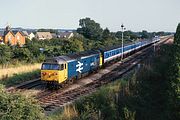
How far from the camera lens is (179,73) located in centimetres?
2317

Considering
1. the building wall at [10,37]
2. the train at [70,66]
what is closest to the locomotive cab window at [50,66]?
the train at [70,66]

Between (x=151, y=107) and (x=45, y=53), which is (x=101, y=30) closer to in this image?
(x=45, y=53)

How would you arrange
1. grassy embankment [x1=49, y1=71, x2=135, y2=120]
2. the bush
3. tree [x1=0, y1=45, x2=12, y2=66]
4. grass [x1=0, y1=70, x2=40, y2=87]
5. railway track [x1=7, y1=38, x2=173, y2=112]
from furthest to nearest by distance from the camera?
tree [x1=0, y1=45, x2=12, y2=66], grass [x1=0, y1=70, x2=40, y2=87], railway track [x1=7, y1=38, x2=173, y2=112], grassy embankment [x1=49, y1=71, x2=135, y2=120], the bush

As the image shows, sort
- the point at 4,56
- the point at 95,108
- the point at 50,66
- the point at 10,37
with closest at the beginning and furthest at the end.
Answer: the point at 95,108 → the point at 50,66 → the point at 4,56 → the point at 10,37

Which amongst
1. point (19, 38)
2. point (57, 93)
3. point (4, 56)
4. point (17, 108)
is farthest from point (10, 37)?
point (17, 108)

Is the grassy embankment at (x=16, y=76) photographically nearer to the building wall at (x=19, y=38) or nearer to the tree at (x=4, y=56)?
the tree at (x=4, y=56)

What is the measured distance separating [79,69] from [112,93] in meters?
9.63

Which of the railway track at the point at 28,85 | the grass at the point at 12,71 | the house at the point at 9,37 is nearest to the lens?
the railway track at the point at 28,85

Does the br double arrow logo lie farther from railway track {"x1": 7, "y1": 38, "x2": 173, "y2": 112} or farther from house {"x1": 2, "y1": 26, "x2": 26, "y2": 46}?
house {"x1": 2, "y1": 26, "x2": 26, "y2": 46}

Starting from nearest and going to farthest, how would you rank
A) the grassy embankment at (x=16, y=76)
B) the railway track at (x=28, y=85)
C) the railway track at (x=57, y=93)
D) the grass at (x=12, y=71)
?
the railway track at (x=57, y=93) → the railway track at (x=28, y=85) → the grassy embankment at (x=16, y=76) → the grass at (x=12, y=71)

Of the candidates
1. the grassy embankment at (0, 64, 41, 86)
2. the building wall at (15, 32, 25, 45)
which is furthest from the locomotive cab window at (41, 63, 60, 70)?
the building wall at (15, 32, 25, 45)

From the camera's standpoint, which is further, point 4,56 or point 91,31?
point 91,31

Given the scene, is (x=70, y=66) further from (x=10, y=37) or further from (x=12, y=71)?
(x=10, y=37)

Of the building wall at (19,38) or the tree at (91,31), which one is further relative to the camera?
the tree at (91,31)
